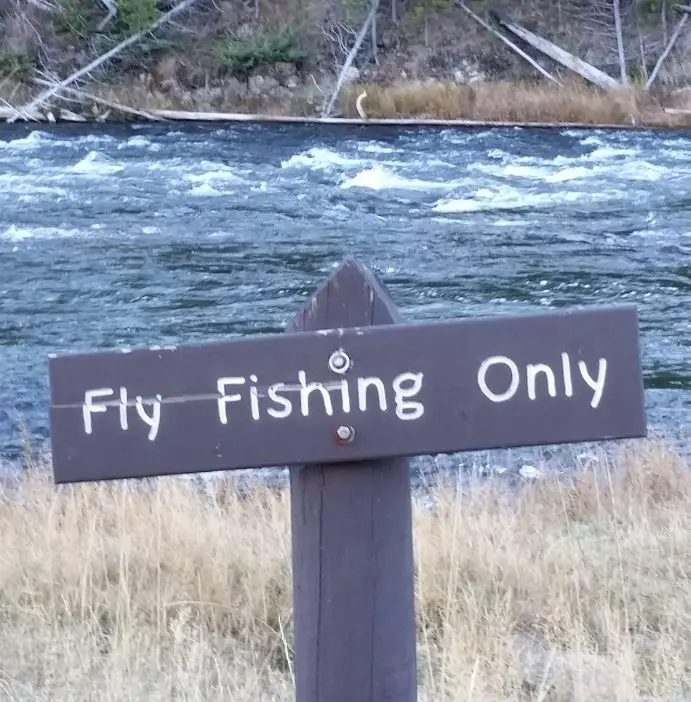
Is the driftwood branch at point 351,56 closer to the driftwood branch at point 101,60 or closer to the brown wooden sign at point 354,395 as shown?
the driftwood branch at point 101,60

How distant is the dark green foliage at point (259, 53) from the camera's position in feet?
69.8

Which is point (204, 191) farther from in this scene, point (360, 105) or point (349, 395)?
point (349, 395)

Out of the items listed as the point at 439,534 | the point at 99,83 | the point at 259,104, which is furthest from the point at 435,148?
the point at 439,534

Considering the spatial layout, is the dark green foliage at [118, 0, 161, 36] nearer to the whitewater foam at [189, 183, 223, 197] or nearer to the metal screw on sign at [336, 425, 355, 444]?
the whitewater foam at [189, 183, 223, 197]

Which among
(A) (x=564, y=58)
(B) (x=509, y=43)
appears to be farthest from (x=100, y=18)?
(A) (x=564, y=58)

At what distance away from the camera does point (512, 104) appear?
59.7ft

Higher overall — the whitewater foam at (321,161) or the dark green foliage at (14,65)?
the dark green foliage at (14,65)

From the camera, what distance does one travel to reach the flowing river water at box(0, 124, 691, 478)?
810 centimetres

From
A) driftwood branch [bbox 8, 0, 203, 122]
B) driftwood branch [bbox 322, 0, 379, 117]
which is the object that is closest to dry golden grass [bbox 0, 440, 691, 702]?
driftwood branch [bbox 8, 0, 203, 122]

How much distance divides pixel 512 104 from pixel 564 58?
3.29 m

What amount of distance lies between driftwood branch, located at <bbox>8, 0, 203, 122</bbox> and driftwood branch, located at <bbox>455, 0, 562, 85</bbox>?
→ 18.0ft

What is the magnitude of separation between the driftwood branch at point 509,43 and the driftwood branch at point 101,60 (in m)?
5.49

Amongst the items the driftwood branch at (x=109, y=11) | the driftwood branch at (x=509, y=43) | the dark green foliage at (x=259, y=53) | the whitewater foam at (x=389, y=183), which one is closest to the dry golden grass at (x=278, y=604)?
the whitewater foam at (x=389, y=183)

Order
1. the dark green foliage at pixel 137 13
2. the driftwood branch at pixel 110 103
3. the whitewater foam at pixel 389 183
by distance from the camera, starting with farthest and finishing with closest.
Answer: the dark green foliage at pixel 137 13
the driftwood branch at pixel 110 103
the whitewater foam at pixel 389 183
